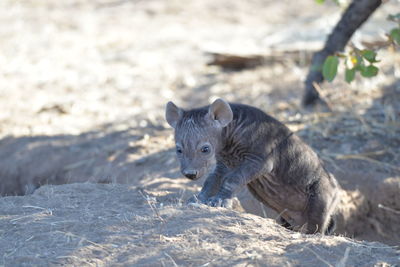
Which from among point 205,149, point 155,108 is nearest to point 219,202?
point 205,149

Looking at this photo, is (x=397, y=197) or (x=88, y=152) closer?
(x=397, y=197)

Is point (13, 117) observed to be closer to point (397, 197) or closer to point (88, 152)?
point (88, 152)

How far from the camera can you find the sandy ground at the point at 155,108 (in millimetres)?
5031

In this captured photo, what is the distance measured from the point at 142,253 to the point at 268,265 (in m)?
0.91

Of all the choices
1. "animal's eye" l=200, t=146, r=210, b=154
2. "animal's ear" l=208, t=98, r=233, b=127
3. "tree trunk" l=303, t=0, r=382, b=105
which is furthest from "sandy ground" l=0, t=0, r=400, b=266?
"animal's ear" l=208, t=98, r=233, b=127

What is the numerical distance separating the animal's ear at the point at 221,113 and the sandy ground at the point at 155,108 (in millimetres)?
921

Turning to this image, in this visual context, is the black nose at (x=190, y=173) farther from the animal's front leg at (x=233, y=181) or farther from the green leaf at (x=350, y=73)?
the green leaf at (x=350, y=73)

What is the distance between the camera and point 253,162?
236 inches

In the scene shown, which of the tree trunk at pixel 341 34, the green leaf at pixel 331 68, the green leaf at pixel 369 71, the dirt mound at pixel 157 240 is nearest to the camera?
the dirt mound at pixel 157 240

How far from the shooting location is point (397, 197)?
25.4 ft

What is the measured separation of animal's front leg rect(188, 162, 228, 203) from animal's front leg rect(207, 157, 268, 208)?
23cm

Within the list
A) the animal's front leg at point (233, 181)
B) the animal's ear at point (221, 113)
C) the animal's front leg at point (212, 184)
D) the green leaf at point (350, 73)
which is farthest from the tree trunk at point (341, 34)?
the animal's front leg at point (233, 181)

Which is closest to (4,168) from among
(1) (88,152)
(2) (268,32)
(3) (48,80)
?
(1) (88,152)

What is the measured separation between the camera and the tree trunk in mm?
8953
